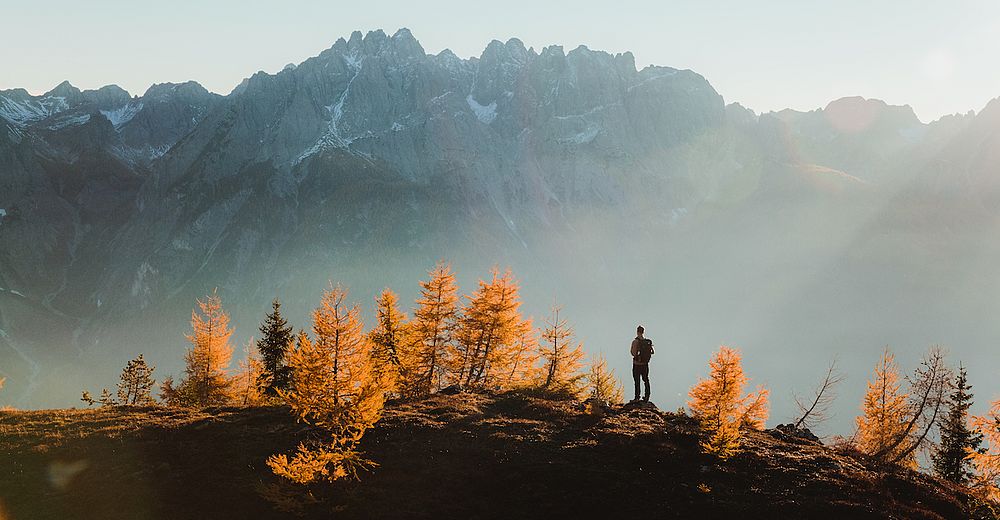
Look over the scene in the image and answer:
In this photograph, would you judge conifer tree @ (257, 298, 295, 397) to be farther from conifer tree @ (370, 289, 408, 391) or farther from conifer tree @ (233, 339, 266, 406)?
conifer tree @ (370, 289, 408, 391)

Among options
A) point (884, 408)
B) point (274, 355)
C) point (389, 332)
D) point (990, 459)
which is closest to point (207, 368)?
point (274, 355)

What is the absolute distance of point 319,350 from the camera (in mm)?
19641

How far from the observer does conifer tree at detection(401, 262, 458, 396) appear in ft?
115

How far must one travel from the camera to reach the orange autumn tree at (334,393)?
17.9 meters

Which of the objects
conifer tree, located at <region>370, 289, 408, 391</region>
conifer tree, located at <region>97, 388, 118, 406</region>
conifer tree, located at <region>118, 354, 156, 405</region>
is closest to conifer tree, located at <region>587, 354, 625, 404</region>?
conifer tree, located at <region>370, 289, 408, 391</region>

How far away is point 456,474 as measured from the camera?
64.5ft

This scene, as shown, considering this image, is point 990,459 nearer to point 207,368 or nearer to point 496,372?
point 496,372

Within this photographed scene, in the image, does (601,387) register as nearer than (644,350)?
No

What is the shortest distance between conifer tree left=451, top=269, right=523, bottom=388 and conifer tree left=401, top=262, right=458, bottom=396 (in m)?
0.93

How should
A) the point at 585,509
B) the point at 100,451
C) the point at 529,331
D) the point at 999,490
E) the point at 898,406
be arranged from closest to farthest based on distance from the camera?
the point at 999,490, the point at 585,509, the point at 100,451, the point at 898,406, the point at 529,331

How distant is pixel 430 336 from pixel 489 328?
408 centimetres

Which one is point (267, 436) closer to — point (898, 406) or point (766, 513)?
point (766, 513)

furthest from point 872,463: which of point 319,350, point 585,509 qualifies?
point 319,350

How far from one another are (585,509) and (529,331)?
829 inches
